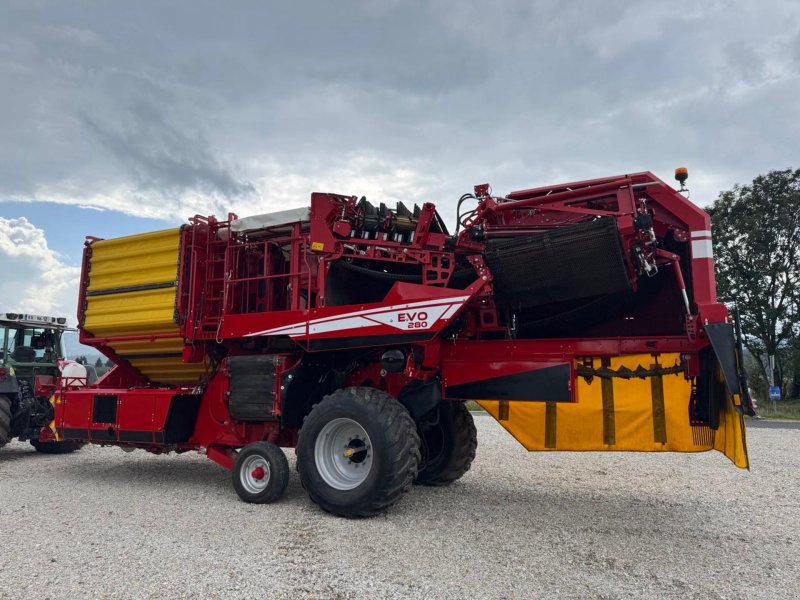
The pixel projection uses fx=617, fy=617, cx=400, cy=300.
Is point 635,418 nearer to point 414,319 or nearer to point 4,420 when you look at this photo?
point 414,319

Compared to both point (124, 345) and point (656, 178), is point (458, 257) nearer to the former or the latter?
point (656, 178)

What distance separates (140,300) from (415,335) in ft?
12.5

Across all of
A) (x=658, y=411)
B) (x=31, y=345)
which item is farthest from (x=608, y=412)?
(x=31, y=345)

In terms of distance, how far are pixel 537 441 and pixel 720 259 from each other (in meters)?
22.1

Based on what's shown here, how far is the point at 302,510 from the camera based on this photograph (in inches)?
241

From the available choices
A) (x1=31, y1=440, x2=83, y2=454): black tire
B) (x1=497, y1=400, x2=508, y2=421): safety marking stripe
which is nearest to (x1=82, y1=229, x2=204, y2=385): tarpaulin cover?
(x1=31, y1=440, x2=83, y2=454): black tire

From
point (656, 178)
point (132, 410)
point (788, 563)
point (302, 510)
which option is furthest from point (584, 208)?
point (132, 410)

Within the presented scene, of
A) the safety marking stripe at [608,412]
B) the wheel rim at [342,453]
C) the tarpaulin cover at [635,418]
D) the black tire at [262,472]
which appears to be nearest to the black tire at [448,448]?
the tarpaulin cover at [635,418]

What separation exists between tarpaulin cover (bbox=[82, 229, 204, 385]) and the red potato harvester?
3cm

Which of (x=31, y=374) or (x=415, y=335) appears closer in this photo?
(x=415, y=335)

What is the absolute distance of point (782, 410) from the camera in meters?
21.8

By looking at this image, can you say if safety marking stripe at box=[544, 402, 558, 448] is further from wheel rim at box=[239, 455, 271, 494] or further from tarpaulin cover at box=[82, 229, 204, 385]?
tarpaulin cover at box=[82, 229, 204, 385]

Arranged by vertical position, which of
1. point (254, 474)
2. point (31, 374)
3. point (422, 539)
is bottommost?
point (422, 539)

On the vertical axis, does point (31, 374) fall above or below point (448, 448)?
above
